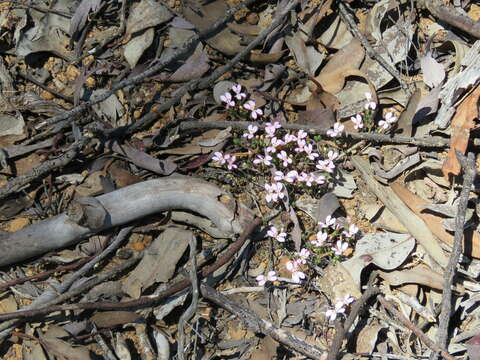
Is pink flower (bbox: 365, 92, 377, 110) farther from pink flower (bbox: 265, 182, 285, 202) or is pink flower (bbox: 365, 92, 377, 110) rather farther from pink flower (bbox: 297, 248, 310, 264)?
pink flower (bbox: 297, 248, 310, 264)

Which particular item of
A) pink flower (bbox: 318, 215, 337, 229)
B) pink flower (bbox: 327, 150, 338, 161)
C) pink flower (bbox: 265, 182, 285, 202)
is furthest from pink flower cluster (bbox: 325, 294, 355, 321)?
pink flower (bbox: 327, 150, 338, 161)

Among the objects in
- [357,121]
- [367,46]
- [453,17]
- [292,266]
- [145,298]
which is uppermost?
[453,17]

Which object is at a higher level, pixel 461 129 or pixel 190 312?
pixel 461 129

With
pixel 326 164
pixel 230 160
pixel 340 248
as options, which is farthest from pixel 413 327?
pixel 230 160

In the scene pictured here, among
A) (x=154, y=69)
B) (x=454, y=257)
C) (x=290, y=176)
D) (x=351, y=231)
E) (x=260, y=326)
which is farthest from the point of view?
(x=154, y=69)

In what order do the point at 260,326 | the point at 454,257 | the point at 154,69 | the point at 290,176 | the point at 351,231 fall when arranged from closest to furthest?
the point at 454,257 < the point at 260,326 < the point at 351,231 < the point at 290,176 < the point at 154,69

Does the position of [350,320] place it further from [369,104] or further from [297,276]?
[369,104]

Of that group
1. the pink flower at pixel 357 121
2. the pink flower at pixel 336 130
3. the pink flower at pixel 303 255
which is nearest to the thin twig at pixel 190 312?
the pink flower at pixel 303 255
